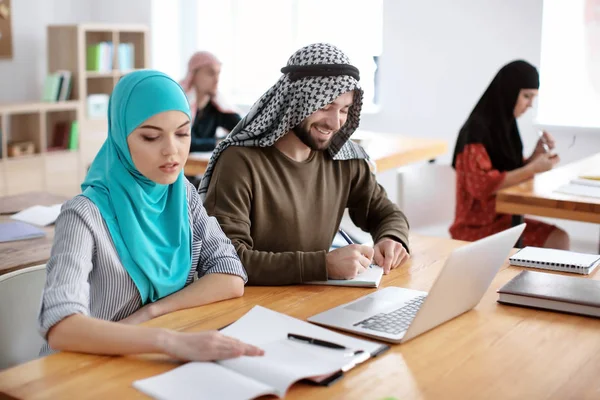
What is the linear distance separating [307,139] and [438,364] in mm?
917

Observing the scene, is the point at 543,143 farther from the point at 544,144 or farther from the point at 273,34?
the point at 273,34

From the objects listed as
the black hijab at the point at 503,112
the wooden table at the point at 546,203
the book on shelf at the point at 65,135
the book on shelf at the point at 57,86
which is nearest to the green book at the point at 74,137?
the book on shelf at the point at 65,135

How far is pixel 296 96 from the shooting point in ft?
6.98

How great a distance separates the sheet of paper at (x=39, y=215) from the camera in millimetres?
2781

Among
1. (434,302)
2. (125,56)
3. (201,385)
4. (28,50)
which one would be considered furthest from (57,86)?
(201,385)

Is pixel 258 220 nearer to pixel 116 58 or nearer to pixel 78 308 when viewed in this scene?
pixel 78 308

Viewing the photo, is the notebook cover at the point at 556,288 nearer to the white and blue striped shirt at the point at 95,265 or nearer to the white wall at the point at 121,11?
the white and blue striped shirt at the point at 95,265

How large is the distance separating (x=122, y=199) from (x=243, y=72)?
582 centimetres

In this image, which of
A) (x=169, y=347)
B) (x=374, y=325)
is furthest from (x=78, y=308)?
(x=374, y=325)

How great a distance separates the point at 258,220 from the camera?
2184mm

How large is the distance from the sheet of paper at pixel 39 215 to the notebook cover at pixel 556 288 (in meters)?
1.66

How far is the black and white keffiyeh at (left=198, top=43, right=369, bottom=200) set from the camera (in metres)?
2.10

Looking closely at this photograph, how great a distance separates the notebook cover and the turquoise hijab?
0.76m

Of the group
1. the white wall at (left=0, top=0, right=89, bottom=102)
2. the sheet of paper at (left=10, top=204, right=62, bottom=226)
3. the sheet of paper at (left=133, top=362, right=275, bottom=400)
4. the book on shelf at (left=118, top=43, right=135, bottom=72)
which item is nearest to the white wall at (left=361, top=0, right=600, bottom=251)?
the book on shelf at (left=118, top=43, right=135, bottom=72)
